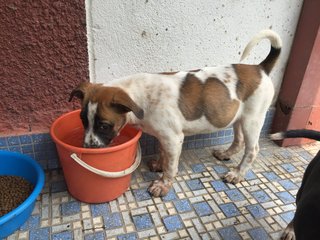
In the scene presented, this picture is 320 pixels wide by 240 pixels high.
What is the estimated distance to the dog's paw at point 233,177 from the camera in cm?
236

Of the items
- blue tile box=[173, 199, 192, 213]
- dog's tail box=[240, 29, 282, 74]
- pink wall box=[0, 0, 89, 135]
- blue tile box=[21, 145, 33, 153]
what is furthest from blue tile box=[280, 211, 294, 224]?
blue tile box=[21, 145, 33, 153]

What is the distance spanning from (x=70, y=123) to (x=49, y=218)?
25.6 inches

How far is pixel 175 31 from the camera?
2291mm

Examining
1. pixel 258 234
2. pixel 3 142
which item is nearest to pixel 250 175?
pixel 258 234

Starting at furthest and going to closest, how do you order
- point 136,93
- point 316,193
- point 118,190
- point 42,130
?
point 42,130, point 118,190, point 136,93, point 316,193

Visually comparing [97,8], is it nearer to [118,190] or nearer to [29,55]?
[29,55]

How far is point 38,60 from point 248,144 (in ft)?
5.20

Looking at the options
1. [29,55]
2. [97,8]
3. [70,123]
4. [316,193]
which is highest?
[97,8]

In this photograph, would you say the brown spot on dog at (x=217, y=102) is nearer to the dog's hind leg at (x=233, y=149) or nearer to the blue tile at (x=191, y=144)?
the dog's hind leg at (x=233, y=149)

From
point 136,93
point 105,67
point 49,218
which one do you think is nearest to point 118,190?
point 49,218

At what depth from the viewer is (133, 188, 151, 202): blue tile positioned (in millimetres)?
2186

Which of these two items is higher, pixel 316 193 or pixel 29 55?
pixel 29 55

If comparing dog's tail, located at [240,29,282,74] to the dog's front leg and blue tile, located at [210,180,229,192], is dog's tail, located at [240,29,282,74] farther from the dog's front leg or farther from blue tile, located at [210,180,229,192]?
blue tile, located at [210,180,229,192]

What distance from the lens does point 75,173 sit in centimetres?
196
